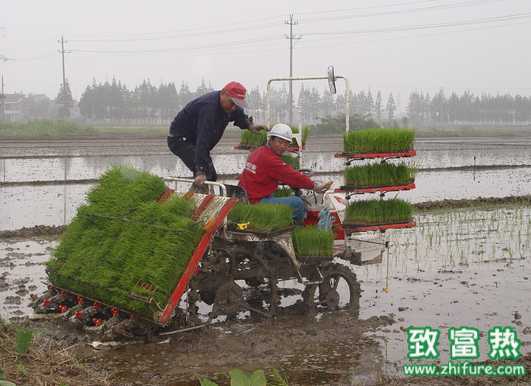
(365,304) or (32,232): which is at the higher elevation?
(32,232)

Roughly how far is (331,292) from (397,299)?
42.7 inches

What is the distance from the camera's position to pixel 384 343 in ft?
23.2

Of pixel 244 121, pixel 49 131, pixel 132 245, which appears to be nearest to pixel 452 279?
pixel 244 121

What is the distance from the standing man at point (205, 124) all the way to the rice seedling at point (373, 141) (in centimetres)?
114

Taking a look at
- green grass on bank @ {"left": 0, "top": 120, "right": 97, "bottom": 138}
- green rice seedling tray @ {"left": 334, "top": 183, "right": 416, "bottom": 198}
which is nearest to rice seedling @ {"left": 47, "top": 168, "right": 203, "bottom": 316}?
green rice seedling tray @ {"left": 334, "top": 183, "right": 416, "bottom": 198}

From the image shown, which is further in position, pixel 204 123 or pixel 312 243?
pixel 204 123

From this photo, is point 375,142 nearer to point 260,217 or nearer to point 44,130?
point 260,217

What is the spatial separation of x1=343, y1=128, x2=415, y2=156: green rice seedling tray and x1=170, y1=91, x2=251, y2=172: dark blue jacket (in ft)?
4.13

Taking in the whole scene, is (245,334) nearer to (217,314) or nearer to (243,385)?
(217,314)

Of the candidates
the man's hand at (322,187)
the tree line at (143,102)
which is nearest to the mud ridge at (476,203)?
the man's hand at (322,187)

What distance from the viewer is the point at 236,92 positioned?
790cm

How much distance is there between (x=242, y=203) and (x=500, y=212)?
9.78 metres

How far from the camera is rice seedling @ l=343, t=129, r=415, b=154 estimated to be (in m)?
8.07

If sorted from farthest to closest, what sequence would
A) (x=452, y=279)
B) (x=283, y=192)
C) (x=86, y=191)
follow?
(x=86, y=191) → (x=452, y=279) → (x=283, y=192)
